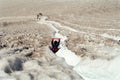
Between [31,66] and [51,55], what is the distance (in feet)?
7.36

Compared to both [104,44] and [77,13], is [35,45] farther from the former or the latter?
[77,13]

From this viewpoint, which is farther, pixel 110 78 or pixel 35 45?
pixel 35 45

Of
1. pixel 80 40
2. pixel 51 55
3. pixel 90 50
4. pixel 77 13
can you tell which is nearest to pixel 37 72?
pixel 51 55

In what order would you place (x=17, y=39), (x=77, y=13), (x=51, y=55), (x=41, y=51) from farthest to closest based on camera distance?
(x=77, y=13), (x=17, y=39), (x=41, y=51), (x=51, y=55)

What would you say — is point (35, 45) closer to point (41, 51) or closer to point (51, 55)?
point (41, 51)

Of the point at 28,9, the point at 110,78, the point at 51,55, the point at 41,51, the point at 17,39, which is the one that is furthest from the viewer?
the point at 28,9

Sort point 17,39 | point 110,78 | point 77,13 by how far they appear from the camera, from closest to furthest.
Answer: point 110,78
point 17,39
point 77,13

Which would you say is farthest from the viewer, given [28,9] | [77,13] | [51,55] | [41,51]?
[28,9]

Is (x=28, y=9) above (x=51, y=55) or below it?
below

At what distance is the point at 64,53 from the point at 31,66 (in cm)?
299

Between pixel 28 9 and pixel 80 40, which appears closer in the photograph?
pixel 80 40

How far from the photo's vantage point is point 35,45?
50.2 ft

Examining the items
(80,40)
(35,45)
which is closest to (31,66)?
(35,45)

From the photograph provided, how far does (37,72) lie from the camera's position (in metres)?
10.3
